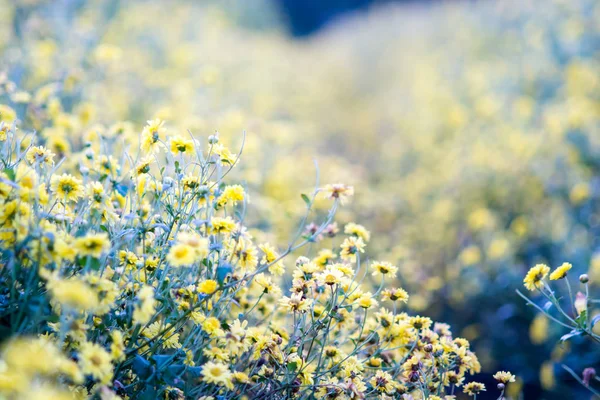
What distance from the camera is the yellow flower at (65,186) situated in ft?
4.33

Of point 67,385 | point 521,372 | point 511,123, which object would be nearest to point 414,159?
point 511,123

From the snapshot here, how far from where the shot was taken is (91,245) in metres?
1.09

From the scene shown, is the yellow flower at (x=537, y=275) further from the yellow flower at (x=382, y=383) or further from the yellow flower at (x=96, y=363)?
the yellow flower at (x=96, y=363)

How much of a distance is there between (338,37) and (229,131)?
813 centimetres

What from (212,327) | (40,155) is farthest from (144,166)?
(212,327)

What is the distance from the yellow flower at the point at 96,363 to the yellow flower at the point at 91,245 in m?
0.19

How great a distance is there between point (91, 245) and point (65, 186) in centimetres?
32

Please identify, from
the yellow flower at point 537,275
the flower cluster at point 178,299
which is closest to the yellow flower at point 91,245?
the flower cluster at point 178,299

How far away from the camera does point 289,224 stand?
332 centimetres

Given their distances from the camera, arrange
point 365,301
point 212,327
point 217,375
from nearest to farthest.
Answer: point 217,375 → point 212,327 → point 365,301

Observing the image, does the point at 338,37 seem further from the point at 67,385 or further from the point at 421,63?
the point at 67,385

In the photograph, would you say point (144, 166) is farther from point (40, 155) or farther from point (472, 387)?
point (472, 387)

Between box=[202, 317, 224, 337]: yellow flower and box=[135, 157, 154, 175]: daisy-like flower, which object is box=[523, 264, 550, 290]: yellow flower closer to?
box=[202, 317, 224, 337]: yellow flower

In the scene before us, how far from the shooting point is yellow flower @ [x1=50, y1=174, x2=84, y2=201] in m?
1.32
